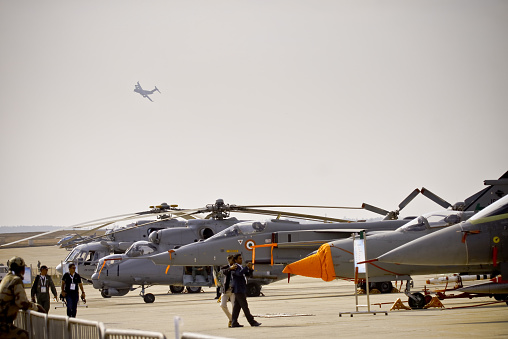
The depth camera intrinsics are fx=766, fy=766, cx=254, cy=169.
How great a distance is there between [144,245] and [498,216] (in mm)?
18718

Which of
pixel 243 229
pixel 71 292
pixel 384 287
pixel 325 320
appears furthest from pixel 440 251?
pixel 243 229

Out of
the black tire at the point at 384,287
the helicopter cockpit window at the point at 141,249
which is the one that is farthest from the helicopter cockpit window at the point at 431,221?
the helicopter cockpit window at the point at 141,249

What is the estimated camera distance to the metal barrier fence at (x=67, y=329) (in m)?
8.70

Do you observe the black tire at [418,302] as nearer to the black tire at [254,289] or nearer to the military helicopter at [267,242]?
the military helicopter at [267,242]

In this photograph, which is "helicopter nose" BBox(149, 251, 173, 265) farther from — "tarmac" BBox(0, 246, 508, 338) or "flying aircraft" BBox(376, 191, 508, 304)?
"flying aircraft" BBox(376, 191, 508, 304)

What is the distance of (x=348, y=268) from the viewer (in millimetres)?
22578

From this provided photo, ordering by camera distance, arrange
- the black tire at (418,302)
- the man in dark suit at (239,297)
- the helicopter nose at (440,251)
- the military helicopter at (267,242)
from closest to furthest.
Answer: the helicopter nose at (440,251)
the man in dark suit at (239,297)
the black tire at (418,302)
the military helicopter at (267,242)

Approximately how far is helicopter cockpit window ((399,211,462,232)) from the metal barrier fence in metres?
11.5

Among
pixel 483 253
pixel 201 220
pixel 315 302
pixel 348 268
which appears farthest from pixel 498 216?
pixel 201 220

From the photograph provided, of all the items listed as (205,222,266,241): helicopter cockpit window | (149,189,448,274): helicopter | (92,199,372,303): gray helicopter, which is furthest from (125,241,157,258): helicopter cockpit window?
(205,222,266,241): helicopter cockpit window

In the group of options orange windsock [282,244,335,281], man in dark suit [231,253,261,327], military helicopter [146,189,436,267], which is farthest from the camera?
military helicopter [146,189,436,267]

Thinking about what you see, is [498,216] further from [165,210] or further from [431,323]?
[165,210]

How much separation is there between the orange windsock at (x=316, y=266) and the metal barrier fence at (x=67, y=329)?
903cm

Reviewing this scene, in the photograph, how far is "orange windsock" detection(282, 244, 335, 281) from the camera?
21203 mm
